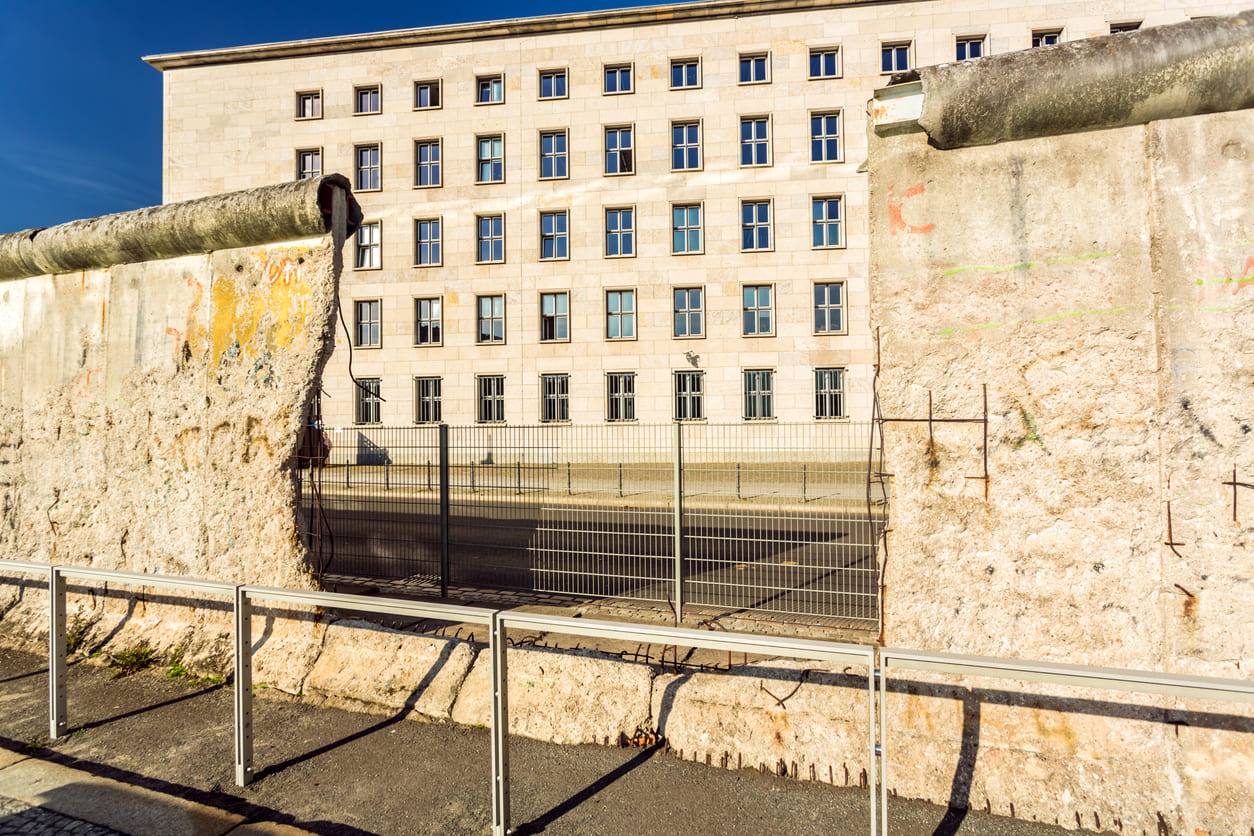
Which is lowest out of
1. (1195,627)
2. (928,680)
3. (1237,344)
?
(928,680)

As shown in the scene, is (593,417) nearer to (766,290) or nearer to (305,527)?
(766,290)

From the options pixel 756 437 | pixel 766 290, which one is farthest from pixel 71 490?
pixel 766 290

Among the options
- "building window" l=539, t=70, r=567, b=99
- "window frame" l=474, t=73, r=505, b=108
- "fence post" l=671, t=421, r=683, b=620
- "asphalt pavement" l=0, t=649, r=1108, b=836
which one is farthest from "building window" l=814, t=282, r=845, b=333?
"asphalt pavement" l=0, t=649, r=1108, b=836

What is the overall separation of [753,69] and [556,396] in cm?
1585

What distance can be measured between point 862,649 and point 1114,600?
1.34 m

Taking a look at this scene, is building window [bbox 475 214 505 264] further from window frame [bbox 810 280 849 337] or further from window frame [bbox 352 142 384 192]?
window frame [bbox 810 280 849 337]

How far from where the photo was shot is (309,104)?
1158 inches

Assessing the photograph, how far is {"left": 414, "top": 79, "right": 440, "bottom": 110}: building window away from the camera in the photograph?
28.5 meters

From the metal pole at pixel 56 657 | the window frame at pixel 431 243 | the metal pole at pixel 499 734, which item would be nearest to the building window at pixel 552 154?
the window frame at pixel 431 243

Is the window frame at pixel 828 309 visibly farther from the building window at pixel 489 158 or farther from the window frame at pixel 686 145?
the building window at pixel 489 158

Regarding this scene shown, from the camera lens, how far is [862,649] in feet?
8.36

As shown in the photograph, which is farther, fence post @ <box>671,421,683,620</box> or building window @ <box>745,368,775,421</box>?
building window @ <box>745,368,775,421</box>

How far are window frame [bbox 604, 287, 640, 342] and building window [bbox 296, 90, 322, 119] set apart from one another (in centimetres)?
1591

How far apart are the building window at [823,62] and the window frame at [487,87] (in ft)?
43.0
